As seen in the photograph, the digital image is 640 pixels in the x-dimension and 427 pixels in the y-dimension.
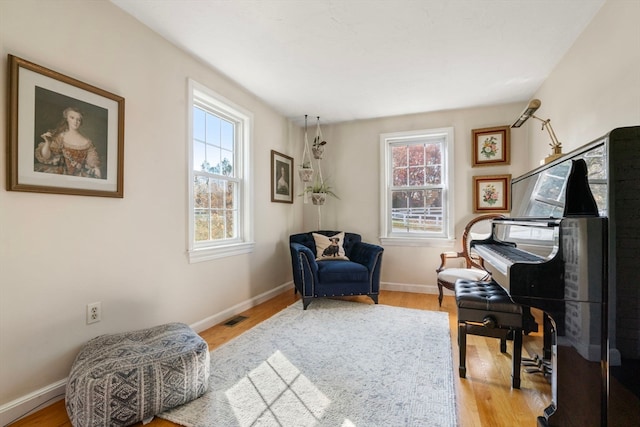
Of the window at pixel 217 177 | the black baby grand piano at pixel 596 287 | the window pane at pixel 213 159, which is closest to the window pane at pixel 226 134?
the window at pixel 217 177

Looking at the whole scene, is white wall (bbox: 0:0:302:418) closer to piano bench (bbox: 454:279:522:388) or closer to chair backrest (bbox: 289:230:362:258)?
chair backrest (bbox: 289:230:362:258)

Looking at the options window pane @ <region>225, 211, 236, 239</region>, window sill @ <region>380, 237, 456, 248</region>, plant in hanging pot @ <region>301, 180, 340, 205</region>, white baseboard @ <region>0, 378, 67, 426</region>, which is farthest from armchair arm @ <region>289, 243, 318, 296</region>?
white baseboard @ <region>0, 378, 67, 426</region>

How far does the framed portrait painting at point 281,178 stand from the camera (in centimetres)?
386

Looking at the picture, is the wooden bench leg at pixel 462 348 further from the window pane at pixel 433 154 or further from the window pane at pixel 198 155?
the window pane at pixel 433 154

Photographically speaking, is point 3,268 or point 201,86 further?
point 201,86

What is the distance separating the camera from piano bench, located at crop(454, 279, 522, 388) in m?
1.75

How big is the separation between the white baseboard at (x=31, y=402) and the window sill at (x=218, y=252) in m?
1.12

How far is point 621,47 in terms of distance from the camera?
5.80 feet

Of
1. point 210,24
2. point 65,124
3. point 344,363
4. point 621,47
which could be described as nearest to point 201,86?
point 210,24

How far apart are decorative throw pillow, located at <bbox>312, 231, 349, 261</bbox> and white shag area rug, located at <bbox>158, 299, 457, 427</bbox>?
0.95 meters

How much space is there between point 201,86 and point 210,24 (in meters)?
0.63

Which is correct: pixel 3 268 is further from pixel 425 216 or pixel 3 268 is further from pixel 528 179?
pixel 425 216

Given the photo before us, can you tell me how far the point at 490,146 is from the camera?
3684 millimetres

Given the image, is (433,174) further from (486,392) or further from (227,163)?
(486,392)
